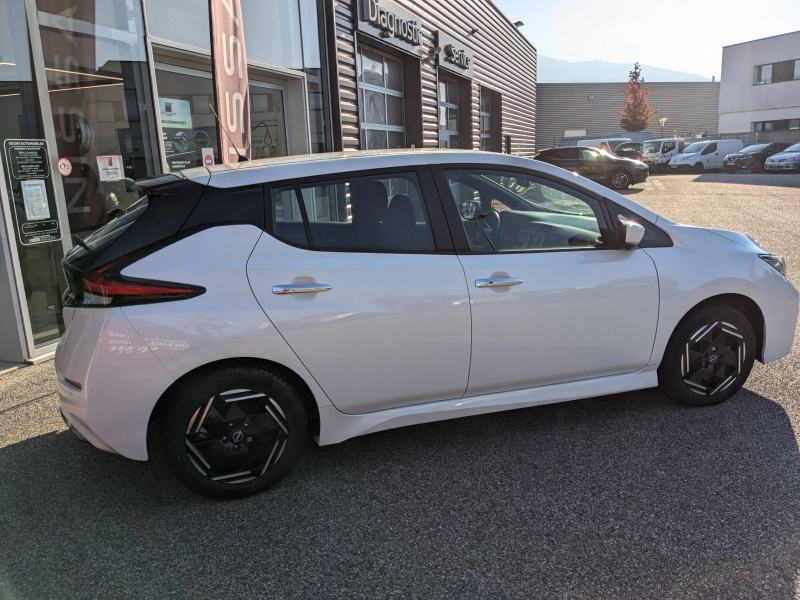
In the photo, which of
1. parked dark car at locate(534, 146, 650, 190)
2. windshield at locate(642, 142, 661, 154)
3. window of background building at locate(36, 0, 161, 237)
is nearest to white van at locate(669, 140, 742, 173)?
windshield at locate(642, 142, 661, 154)

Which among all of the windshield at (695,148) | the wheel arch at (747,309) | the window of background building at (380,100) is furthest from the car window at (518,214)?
the windshield at (695,148)

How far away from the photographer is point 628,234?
3.40 meters

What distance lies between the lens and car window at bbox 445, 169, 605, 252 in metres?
3.36

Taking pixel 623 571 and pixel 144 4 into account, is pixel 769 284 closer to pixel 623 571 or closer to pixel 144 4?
pixel 623 571

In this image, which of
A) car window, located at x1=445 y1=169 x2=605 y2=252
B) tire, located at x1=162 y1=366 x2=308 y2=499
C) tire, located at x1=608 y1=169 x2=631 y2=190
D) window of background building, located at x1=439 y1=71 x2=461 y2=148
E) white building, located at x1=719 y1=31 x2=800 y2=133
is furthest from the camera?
white building, located at x1=719 y1=31 x2=800 y2=133

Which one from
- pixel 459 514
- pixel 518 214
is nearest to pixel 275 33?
pixel 518 214

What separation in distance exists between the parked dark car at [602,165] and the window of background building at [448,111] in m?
7.50

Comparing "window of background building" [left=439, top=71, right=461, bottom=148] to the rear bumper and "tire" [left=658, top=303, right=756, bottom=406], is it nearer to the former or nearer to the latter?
"tire" [left=658, top=303, right=756, bottom=406]

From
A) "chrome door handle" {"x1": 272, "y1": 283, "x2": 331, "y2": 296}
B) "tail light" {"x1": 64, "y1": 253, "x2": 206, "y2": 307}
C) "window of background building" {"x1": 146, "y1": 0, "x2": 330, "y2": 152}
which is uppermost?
"window of background building" {"x1": 146, "y1": 0, "x2": 330, "y2": 152}

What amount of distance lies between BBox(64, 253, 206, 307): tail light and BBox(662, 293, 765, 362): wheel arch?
8.96 feet

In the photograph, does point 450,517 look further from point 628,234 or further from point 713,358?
point 713,358

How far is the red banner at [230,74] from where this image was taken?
593cm

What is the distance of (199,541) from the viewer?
2732 mm

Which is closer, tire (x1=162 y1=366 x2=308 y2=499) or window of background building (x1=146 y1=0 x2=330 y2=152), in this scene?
tire (x1=162 y1=366 x2=308 y2=499)
